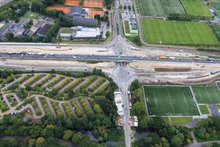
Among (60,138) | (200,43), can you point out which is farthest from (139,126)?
(200,43)

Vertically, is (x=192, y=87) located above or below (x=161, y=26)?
below

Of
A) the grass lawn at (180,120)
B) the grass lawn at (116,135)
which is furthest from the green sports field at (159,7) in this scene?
the grass lawn at (116,135)

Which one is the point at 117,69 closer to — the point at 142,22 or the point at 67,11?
the point at 142,22

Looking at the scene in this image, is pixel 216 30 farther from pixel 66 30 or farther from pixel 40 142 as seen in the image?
pixel 40 142

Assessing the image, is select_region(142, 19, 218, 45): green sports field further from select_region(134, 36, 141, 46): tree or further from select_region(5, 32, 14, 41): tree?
select_region(5, 32, 14, 41): tree

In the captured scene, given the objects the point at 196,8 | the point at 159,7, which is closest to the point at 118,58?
the point at 159,7
